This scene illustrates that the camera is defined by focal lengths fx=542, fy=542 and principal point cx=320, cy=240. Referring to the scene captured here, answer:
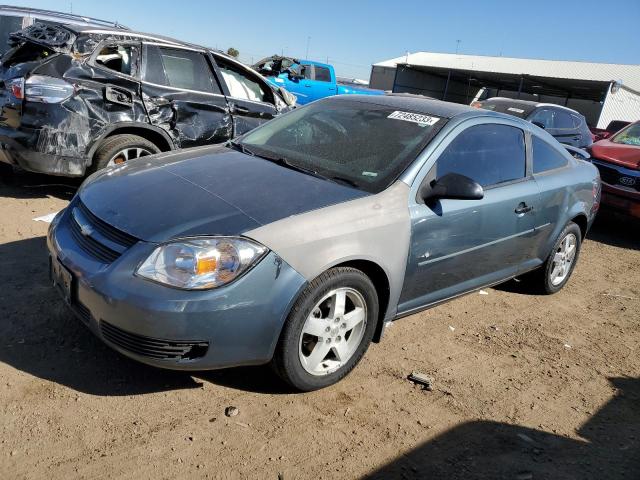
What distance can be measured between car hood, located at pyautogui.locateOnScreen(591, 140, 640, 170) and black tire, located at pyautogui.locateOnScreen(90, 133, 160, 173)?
6564 millimetres

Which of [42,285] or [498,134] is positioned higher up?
[498,134]

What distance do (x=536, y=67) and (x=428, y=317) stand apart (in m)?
30.6

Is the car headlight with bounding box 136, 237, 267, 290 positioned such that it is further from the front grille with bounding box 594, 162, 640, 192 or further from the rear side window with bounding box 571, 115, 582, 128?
the rear side window with bounding box 571, 115, 582, 128

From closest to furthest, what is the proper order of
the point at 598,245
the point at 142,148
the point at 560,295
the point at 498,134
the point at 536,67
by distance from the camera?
1. the point at 498,134
2. the point at 560,295
3. the point at 142,148
4. the point at 598,245
5. the point at 536,67

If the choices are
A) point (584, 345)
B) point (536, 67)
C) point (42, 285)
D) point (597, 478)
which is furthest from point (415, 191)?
point (536, 67)

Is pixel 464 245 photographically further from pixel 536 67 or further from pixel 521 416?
pixel 536 67

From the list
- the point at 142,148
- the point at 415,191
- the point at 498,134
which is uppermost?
the point at 498,134

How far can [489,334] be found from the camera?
4.18 metres

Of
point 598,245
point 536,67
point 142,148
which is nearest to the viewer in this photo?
point 142,148

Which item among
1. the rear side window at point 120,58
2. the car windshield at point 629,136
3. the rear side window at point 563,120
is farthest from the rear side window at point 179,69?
the rear side window at point 563,120

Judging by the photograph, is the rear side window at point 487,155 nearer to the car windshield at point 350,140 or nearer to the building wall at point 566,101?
the car windshield at point 350,140

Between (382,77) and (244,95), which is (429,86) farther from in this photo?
(244,95)

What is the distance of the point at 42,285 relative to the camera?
3801mm

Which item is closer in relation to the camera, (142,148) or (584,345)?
(584,345)
